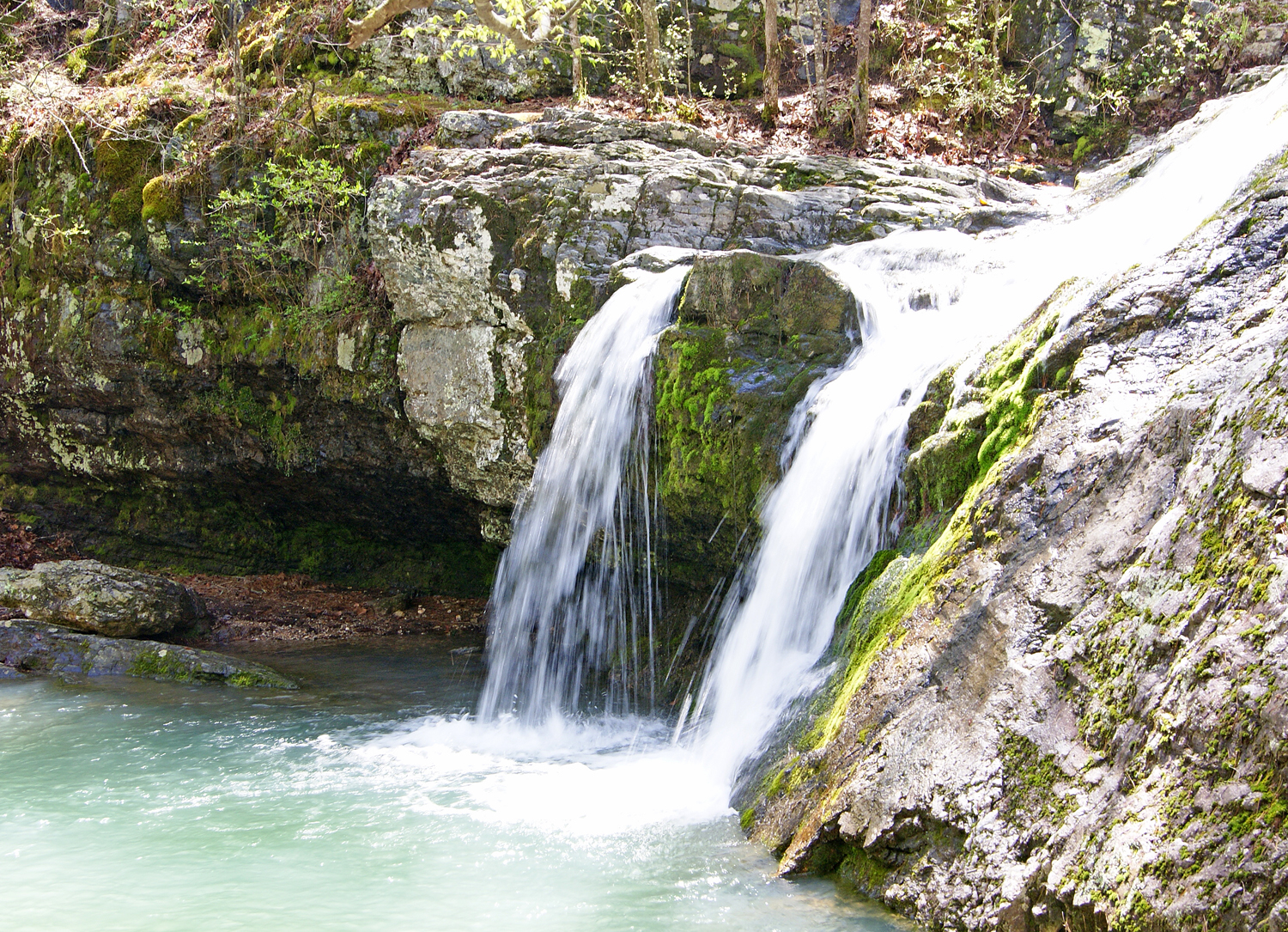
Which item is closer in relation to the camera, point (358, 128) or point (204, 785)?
point (204, 785)

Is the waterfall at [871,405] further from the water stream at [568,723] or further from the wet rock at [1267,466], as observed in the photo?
the wet rock at [1267,466]

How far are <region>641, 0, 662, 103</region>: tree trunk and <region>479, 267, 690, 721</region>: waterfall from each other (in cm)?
654

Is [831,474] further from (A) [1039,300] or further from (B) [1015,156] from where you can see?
(B) [1015,156]

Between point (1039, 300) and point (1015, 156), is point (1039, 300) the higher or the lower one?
the lower one

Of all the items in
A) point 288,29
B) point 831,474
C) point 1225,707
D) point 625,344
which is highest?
point 288,29

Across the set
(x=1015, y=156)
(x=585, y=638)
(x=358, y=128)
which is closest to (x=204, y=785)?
(x=585, y=638)

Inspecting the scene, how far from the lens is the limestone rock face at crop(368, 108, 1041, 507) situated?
26.2 feet

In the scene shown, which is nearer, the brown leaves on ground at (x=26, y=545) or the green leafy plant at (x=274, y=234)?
the green leafy plant at (x=274, y=234)

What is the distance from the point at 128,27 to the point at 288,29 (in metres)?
3.70

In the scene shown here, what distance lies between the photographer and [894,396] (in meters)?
5.25

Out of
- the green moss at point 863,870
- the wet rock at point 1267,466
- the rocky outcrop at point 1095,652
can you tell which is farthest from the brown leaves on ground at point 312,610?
the wet rock at point 1267,466

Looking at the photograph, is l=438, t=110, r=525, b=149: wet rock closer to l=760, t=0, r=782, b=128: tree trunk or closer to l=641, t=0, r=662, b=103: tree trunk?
l=641, t=0, r=662, b=103: tree trunk

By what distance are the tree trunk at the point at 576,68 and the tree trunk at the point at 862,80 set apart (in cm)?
365

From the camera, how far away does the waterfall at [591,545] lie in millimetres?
6766
